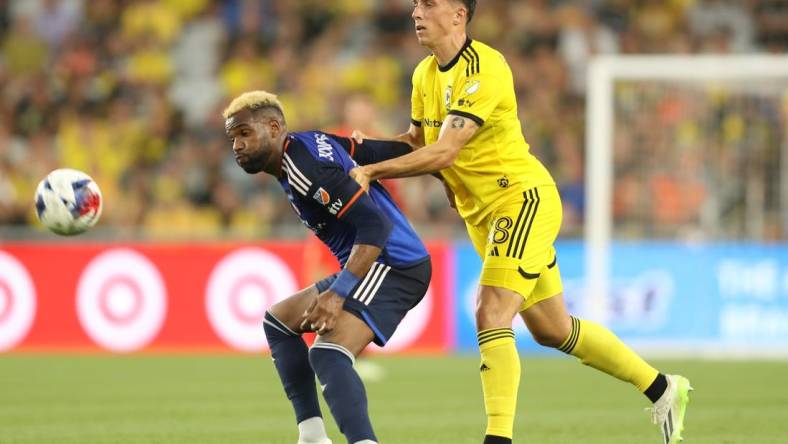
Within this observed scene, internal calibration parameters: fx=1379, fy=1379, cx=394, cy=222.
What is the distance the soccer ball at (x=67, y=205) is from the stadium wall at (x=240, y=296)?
27.6ft

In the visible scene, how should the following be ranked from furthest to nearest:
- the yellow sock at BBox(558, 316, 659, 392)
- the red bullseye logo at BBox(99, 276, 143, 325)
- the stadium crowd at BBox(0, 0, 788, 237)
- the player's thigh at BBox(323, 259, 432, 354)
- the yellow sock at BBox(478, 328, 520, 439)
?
the stadium crowd at BBox(0, 0, 788, 237) → the red bullseye logo at BBox(99, 276, 143, 325) → the yellow sock at BBox(558, 316, 659, 392) → the yellow sock at BBox(478, 328, 520, 439) → the player's thigh at BBox(323, 259, 432, 354)

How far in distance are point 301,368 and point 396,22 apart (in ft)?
44.6

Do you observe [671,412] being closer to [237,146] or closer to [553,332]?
[553,332]

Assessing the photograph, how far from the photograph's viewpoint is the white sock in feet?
22.0

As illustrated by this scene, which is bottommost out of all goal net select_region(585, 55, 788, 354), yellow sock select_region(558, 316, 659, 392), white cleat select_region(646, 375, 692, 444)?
white cleat select_region(646, 375, 692, 444)

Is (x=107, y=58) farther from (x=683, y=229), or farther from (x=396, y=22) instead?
(x=683, y=229)

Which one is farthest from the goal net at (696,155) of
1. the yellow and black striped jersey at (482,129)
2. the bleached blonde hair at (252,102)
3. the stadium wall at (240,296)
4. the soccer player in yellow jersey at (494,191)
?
the bleached blonde hair at (252,102)

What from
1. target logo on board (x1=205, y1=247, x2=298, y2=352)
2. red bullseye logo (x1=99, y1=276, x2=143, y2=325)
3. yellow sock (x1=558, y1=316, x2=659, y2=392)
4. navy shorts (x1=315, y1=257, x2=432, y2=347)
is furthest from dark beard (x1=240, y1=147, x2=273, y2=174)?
red bullseye logo (x1=99, y1=276, x2=143, y2=325)

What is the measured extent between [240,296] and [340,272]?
946cm

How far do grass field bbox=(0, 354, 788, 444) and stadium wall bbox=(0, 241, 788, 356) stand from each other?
0.52 meters

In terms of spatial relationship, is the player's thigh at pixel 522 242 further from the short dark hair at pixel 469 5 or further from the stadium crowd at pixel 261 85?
the stadium crowd at pixel 261 85

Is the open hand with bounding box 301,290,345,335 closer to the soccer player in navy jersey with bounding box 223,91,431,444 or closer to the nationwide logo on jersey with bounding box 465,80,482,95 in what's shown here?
the soccer player in navy jersey with bounding box 223,91,431,444

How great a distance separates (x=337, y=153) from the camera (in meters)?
6.38

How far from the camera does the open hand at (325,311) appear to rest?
19.7 ft
